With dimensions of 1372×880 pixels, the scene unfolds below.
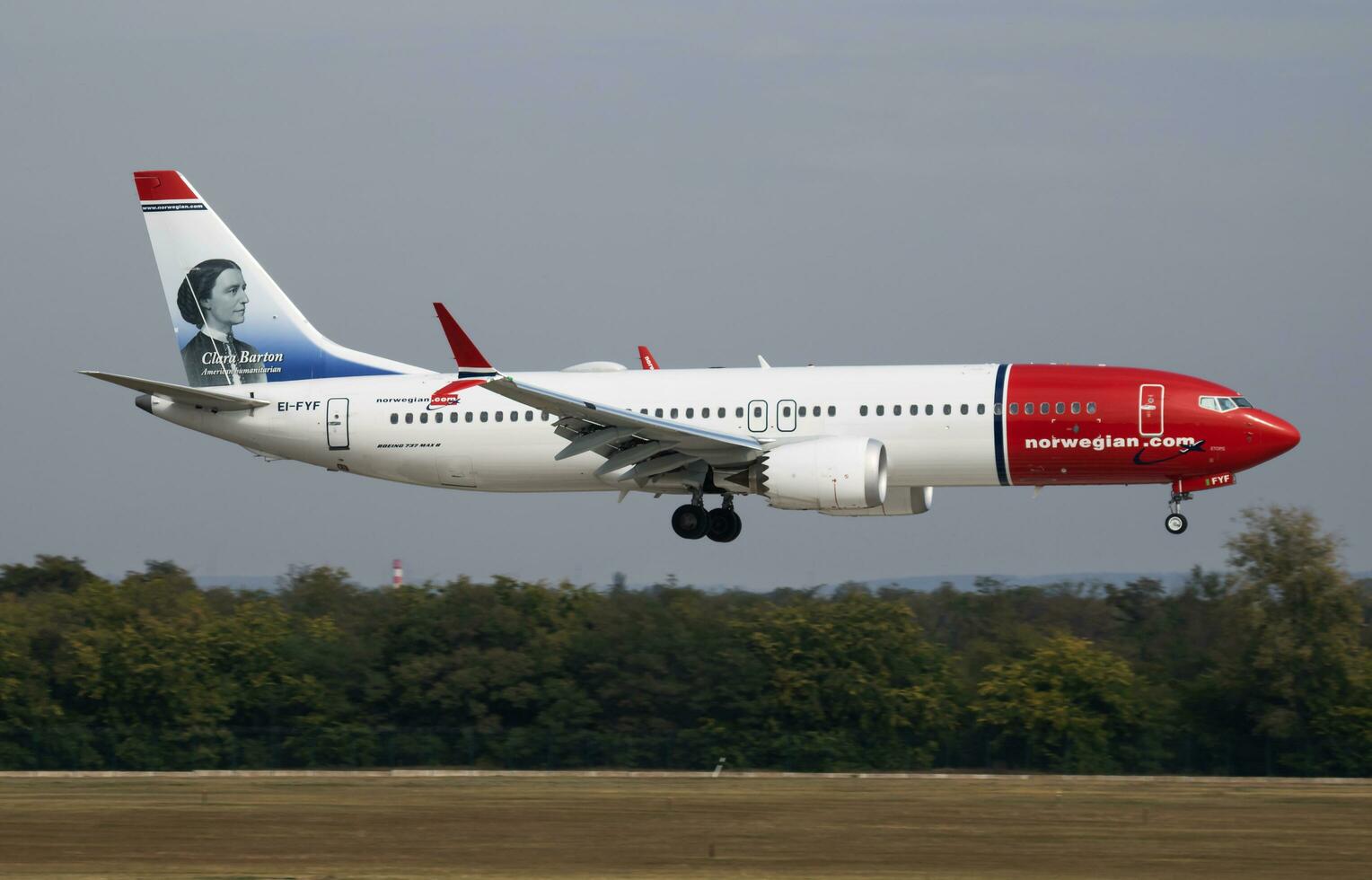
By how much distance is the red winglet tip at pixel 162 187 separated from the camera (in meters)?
49.4

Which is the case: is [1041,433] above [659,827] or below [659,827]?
above

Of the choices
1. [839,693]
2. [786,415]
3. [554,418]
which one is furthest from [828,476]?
[839,693]

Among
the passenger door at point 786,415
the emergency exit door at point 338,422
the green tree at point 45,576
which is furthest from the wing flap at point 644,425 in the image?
the green tree at point 45,576

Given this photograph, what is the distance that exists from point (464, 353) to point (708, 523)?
305 inches

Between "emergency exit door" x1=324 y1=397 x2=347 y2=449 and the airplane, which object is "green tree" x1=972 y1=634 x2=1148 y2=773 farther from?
"emergency exit door" x1=324 y1=397 x2=347 y2=449

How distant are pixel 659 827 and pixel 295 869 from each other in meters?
8.15

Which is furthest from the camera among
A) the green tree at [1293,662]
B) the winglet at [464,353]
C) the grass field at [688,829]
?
the green tree at [1293,662]

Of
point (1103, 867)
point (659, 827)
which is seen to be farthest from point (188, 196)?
point (1103, 867)

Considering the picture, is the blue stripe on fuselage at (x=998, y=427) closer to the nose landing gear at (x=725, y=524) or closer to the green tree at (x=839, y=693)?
the nose landing gear at (x=725, y=524)

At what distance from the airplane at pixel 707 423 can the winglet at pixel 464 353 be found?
1.7 inches

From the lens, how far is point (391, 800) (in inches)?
1577

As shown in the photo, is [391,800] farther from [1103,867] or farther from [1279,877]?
[1279,877]

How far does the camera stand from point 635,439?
41.7 m

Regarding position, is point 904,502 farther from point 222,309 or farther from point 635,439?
point 222,309
